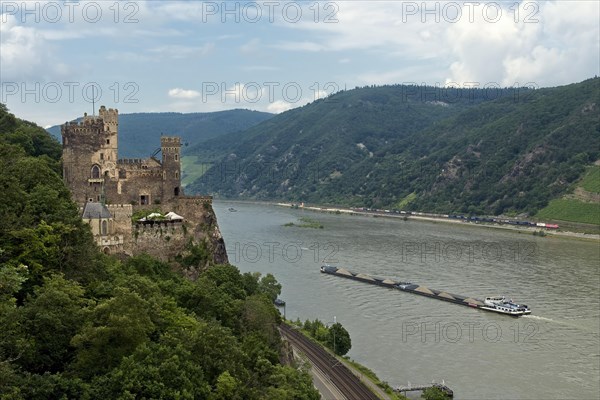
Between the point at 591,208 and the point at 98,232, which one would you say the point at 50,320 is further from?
the point at 591,208

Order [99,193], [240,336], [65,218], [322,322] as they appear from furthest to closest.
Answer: [322,322] < [99,193] < [240,336] < [65,218]

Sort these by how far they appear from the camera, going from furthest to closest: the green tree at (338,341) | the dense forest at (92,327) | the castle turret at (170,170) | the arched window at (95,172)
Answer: the green tree at (338,341)
the castle turret at (170,170)
the arched window at (95,172)
the dense forest at (92,327)

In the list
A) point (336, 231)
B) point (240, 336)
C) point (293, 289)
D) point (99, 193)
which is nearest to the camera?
point (240, 336)

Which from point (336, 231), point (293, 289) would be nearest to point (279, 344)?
point (293, 289)

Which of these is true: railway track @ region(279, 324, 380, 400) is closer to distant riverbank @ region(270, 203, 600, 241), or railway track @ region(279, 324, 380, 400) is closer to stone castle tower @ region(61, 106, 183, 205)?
stone castle tower @ region(61, 106, 183, 205)

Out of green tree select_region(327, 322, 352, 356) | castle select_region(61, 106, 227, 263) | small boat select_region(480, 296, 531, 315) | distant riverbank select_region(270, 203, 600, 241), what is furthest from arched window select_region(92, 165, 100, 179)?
distant riverbank select_region(270, 203, 600, 241)

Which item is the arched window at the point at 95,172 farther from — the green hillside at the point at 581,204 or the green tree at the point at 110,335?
the green hillside at the point at 581,204

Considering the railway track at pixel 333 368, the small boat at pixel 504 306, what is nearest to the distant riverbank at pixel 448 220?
the small boat at pixel 504 306
